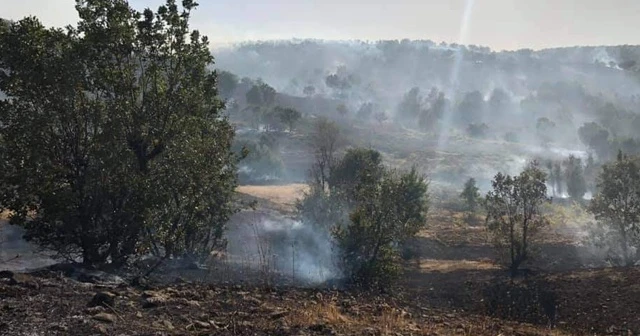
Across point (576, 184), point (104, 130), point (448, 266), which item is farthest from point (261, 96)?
point (104, 130)

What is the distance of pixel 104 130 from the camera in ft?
52.8

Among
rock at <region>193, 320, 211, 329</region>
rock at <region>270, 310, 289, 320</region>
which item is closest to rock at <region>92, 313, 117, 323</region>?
rock at <region>193, 320, 211, 329</region>

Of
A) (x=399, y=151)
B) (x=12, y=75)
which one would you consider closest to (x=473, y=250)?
(x=12, y=75)

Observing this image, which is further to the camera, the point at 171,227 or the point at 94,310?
the point at 171,227

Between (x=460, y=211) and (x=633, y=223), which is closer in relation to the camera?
(x=633, y=223)

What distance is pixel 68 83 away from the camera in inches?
617

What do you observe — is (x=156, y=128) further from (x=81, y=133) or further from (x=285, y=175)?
(x=285, y=175)

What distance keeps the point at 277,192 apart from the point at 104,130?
62.4m

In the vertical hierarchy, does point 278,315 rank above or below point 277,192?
above

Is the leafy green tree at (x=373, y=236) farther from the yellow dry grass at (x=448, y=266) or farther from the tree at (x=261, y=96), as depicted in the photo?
the tree at (x=261, y=96)

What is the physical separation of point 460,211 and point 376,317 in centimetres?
6626

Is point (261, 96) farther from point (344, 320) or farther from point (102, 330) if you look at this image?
point (102, 330)

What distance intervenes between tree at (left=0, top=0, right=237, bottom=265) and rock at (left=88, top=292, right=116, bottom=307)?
6.13 metres

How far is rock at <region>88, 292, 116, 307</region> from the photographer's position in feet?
31.9
